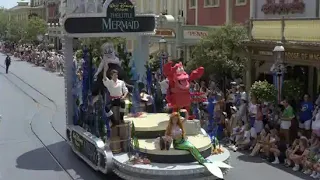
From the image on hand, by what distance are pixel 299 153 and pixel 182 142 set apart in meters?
3.17

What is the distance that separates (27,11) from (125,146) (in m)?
85.3

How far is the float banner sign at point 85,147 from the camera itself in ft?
40.2

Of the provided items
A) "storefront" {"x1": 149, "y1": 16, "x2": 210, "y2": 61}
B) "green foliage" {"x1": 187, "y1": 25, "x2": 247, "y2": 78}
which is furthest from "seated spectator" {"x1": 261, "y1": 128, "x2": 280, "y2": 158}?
"storefront" {"x1": 149, "y1": 16, "x2": 210, "y2": 61}

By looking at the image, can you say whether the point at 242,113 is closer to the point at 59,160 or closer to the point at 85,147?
the point at 85,147

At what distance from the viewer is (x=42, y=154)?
1449 centimetres

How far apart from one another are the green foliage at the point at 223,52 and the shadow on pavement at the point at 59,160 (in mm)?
7124

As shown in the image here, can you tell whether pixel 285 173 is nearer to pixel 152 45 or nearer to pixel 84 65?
pixel 84 65

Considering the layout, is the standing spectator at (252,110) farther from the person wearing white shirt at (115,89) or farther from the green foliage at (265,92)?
the person wearing white shirt at (115,89)

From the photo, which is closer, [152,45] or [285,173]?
[285,173]

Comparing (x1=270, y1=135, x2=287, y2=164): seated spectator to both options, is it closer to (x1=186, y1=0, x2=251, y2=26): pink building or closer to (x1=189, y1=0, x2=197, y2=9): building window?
(x1=186, y1=0, x2=251, y2=26): pink building

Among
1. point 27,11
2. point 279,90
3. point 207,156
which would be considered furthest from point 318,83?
point 27,11

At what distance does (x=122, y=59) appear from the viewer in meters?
15.5

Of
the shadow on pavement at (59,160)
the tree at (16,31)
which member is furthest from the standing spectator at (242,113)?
the tree at (16,31)

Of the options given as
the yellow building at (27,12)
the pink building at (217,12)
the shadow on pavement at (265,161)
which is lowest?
the shadow on pavement at (265,161)
